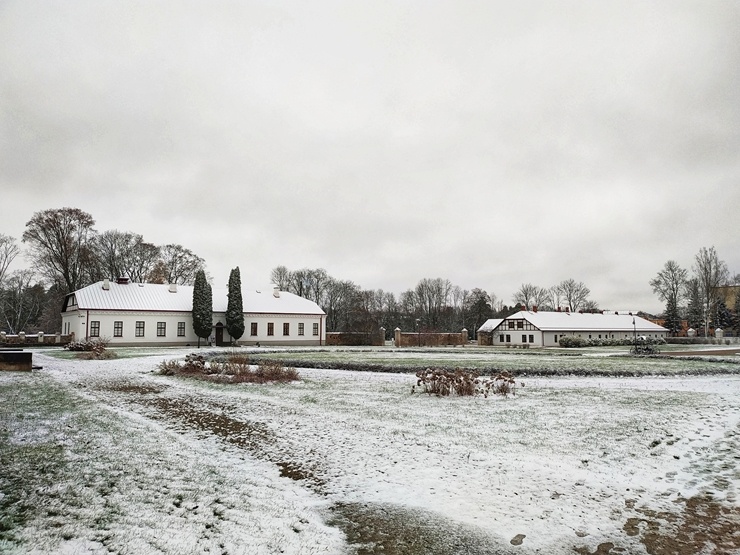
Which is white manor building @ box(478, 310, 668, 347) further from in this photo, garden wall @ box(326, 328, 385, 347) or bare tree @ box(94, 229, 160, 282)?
bare tree @ box(94, 229, 160, 282)

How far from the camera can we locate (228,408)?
991 cm

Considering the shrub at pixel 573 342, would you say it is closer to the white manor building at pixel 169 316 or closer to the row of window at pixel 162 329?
the white manor building at pixel 169 316

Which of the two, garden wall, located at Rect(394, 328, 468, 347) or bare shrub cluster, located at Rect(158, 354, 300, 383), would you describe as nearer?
bare shrub cluster, located at Rect(158, 354, 300, 383)

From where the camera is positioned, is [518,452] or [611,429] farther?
[611,429]

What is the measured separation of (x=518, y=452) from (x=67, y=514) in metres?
5.25

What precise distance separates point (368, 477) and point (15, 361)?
18.1m

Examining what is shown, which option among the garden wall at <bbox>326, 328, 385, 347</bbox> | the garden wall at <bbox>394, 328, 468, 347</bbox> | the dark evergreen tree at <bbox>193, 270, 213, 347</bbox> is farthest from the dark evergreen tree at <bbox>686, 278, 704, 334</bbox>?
the dark evergreen tree at <bbox>193, 270, 213, 347</bbox>

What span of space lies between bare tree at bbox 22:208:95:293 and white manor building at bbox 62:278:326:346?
447 centimetres

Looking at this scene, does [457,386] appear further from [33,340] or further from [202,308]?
[33,340]

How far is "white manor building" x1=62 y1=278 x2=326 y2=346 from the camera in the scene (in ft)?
131

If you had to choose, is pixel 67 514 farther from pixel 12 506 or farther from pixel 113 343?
pixel 113 343

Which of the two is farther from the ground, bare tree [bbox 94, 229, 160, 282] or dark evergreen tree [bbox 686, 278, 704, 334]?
bare tree [bbox 94, 229, 160, 282]

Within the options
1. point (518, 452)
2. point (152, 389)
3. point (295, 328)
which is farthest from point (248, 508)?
point (295, 328)

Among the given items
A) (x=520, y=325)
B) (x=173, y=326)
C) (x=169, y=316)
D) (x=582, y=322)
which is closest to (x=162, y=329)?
(x=173, y=326)
